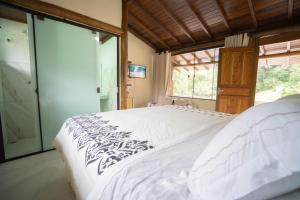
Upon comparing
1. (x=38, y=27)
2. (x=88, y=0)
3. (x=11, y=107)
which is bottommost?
(x=11, y=107)

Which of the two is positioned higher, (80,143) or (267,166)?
(267,166)

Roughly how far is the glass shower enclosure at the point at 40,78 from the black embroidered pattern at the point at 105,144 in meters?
1.44

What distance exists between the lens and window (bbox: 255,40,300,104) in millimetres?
4523

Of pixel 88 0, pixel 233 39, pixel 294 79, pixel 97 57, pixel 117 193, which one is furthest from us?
pixel 294 79

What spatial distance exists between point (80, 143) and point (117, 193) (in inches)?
23.2

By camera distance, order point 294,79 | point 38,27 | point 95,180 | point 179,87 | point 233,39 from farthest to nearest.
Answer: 1. point 179,87
2. point 294,79
3. point 233,39
4. point 38,27
5. point 95,180

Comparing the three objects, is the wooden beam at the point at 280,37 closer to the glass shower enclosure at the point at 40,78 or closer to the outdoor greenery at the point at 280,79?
the outdoor greenery at the point at 280,79

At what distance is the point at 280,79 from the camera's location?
5.24m

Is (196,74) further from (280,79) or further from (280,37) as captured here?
(280,79)

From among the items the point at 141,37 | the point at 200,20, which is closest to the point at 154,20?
the point at 141,37

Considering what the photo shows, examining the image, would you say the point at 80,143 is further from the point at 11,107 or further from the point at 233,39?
the point at 233,39

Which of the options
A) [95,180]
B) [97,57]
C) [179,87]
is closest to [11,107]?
[97,57]

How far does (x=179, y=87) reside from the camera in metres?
5.50

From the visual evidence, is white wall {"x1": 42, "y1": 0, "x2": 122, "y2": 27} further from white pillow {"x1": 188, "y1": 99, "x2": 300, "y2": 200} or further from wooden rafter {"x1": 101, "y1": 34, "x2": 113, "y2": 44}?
white pillow {"x1": 188, "y1": 99, "x2": 300, "y2": 200}
